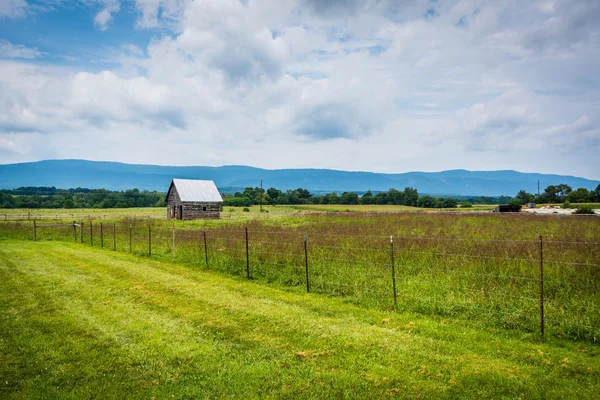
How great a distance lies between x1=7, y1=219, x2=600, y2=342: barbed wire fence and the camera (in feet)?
24.9

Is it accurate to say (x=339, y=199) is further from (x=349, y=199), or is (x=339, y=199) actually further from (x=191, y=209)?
(x=191, y=209)

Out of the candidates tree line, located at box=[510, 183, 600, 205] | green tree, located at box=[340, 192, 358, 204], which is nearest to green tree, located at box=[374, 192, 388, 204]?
green tree, located at box=[340, 192, 358, 204]

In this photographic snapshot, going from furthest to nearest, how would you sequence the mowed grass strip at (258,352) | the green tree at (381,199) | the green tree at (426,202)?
the green tree at (381,199) < the green tree at (426,202) < the mowed grass strip at (258,352)

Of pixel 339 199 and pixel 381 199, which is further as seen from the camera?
pixel 339 199

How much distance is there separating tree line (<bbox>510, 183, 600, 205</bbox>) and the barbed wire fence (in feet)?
246

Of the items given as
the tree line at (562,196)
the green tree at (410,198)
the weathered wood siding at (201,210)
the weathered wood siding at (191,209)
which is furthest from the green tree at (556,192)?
the weathered wood siding at (191,209)

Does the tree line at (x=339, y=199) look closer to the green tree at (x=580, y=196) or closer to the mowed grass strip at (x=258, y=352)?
the green tree at (x=580, y=196)

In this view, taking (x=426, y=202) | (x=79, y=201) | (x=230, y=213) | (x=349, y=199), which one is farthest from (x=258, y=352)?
(x=79, y=201)

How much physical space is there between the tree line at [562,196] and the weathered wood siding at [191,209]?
67714 mm

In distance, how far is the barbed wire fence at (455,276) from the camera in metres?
7.58

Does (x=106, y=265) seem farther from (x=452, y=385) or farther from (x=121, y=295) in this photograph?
(x=452, y=385)

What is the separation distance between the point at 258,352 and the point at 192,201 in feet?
148

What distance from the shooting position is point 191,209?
4912 cm

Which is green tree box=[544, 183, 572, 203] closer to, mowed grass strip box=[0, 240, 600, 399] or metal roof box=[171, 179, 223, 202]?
metal roof box=[171, 179, 223, 202]
